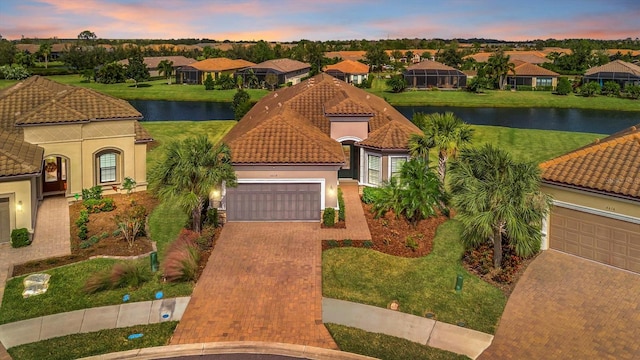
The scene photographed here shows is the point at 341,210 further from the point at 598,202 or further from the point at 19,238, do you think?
the point at 19,238

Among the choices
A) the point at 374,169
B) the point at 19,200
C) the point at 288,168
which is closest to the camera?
the point at 19,200

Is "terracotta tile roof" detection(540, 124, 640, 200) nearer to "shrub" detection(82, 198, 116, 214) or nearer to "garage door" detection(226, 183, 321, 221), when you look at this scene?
"garage door" detection(226, 183, 321, 221)

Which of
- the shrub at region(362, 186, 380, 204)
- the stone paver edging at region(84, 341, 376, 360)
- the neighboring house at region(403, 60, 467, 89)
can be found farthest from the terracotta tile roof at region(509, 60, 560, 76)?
the stone paver edging at region(84, 341, 376, 360)

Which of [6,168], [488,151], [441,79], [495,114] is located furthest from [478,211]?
[441,79]

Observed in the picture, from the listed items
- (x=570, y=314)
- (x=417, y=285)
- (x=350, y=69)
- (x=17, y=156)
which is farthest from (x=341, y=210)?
(x=350, y=69)

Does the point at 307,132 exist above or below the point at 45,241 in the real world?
above

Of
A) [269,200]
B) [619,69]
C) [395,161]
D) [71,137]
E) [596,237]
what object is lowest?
[596,237]

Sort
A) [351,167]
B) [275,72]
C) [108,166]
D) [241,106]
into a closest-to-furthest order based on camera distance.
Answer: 1. [108,166]
2. [351,167]
3. [241,106]
4. [275,72]
